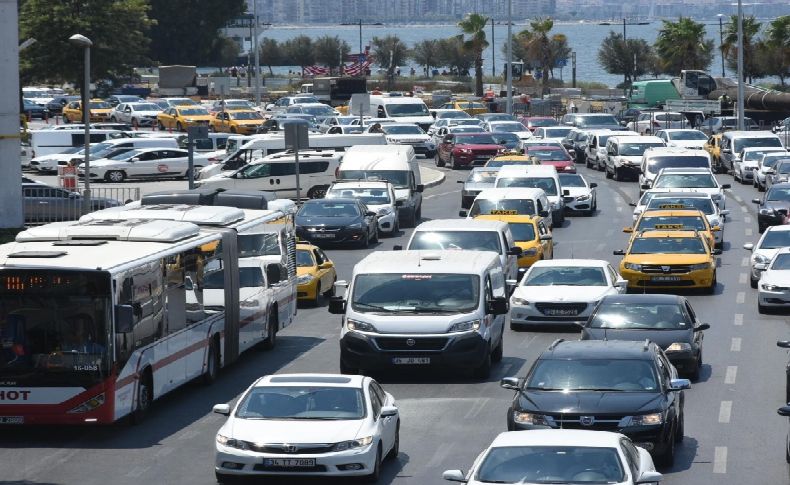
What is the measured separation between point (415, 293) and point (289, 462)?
777 cm

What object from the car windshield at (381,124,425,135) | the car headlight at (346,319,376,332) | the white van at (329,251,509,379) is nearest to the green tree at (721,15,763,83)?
the car windshield at (381,124,425,135)

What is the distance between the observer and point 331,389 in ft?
56.1

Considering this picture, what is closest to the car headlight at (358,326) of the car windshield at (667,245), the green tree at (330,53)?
the car windshield at (667,245)

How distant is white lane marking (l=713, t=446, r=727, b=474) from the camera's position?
17.2 meters

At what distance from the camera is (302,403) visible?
1698 centimetres

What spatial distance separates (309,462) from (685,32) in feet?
332

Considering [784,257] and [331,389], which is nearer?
[331,389]

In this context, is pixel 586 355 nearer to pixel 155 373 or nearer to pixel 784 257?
pixel 155 373

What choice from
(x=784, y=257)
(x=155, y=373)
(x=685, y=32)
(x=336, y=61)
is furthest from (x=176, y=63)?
(x=155, y=373)

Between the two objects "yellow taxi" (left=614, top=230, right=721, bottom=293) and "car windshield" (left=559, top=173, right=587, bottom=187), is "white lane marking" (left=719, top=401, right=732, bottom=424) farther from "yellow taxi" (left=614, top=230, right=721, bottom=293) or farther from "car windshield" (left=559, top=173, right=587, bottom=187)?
"car windshield" (left=559, top=173, right=587, bottom=187)

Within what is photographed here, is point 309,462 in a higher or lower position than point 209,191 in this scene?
lower

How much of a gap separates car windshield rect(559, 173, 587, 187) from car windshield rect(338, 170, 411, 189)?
17.2 feet

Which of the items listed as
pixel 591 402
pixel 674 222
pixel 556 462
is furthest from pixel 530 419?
pixel 674 222

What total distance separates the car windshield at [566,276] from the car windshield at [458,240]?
1.80 m
